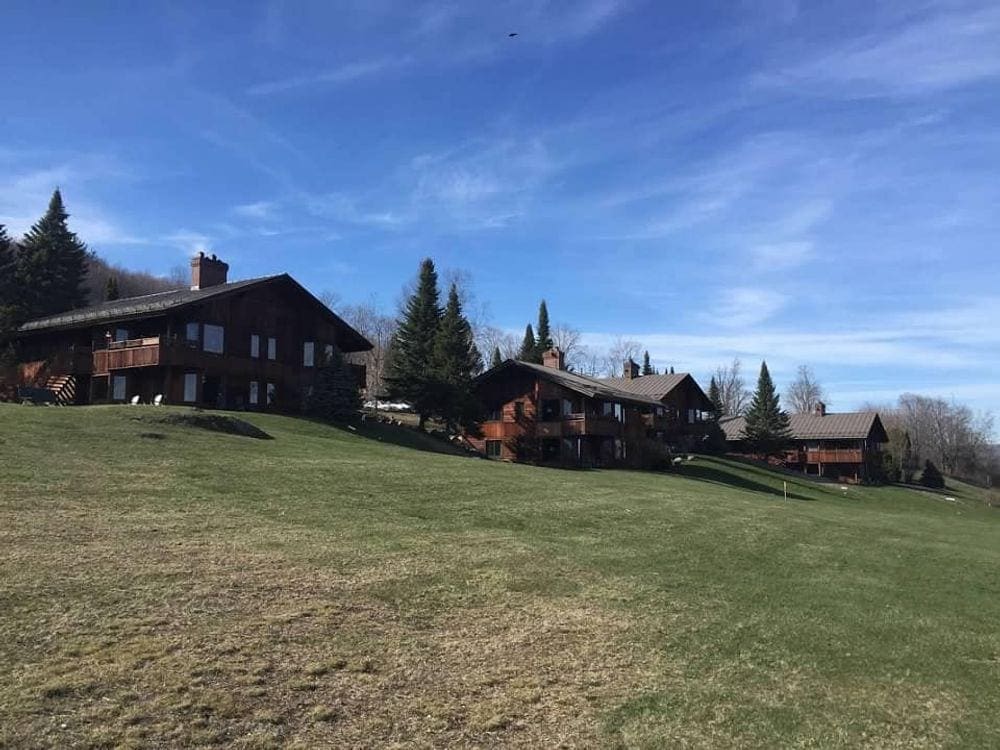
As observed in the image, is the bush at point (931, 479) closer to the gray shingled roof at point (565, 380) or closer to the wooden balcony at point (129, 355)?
the gray shingled roof at point (565, 380)

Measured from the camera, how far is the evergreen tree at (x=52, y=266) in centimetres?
6588

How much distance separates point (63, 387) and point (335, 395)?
14.4 m

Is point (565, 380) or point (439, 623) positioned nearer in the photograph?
point (439, 623)

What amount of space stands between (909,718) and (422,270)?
170ft

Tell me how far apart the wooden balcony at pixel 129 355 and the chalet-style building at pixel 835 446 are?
5811 cm

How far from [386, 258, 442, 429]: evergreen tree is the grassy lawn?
30.4m

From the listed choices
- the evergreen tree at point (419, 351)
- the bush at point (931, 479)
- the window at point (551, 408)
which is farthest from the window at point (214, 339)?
the bush at point (931, 479)

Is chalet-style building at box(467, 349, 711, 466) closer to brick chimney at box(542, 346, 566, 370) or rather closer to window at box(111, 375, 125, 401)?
brick chimney at box(542, 346, 566, 370)

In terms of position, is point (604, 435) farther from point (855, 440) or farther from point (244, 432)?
point (855, 440)

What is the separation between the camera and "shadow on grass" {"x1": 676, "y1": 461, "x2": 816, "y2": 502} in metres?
48.5

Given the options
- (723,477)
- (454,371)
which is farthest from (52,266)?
(723,477)

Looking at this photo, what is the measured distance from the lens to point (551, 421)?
5281cm

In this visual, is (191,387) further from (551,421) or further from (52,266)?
(52,266)

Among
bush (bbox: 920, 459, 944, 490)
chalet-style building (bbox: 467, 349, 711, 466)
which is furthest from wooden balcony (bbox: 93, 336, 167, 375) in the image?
bush (bbox: 920, 459, 944, 490)
